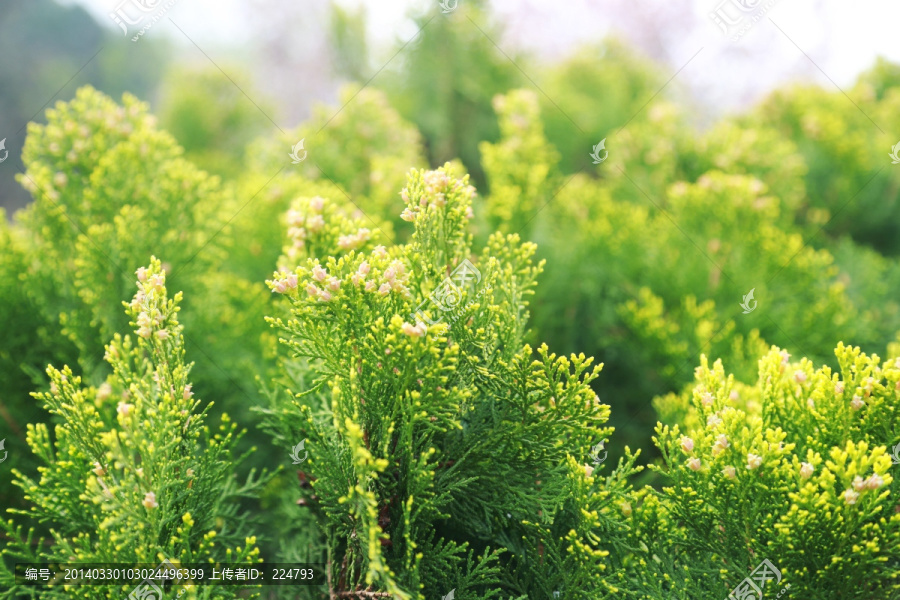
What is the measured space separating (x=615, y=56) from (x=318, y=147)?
150 inches

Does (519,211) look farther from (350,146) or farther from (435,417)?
(435,417)

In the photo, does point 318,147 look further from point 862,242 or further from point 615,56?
point 862,242

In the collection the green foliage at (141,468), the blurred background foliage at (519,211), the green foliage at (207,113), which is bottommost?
the green foliage at (141,468)

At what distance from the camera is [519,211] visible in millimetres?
3100

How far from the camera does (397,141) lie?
4.19 metres

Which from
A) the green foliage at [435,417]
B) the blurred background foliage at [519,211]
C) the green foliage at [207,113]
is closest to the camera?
the green foliage at [435,417]

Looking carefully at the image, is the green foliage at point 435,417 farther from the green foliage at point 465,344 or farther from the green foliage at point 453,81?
the green foliage at point 453,81

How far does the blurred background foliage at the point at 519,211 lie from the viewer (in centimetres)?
273

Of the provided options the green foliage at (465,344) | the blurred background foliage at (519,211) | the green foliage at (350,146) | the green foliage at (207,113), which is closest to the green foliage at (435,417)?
the green foliage at (465,344)

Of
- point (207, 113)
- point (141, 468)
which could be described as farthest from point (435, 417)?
point (207, 113)

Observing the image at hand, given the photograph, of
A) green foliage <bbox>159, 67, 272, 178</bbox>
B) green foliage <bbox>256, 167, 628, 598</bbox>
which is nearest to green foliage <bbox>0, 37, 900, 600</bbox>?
green foliage <bbox>256, 167, 628, 598</bbox>

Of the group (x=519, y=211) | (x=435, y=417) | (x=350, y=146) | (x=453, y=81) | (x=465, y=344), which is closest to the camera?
(x=435, y=417)


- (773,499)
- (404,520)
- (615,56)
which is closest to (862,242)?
(615,56)

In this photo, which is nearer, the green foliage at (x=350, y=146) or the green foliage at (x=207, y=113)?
the green foliage at (x=350, y=146)
